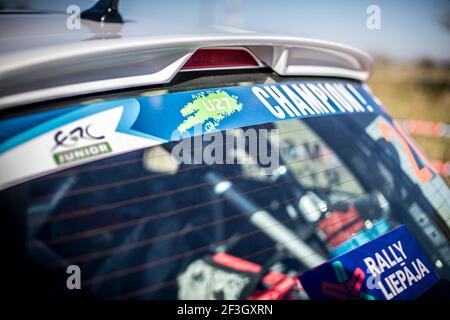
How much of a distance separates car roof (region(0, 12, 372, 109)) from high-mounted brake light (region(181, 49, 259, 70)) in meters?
0.04

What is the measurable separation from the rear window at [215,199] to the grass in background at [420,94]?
813cm

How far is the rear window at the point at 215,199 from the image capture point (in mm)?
1199

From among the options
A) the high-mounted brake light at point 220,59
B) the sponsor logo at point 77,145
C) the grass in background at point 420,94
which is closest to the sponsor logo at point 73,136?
the sponsor logo at point 77,145

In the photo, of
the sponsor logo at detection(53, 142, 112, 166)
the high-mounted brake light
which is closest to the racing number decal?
the high-mounted brake light

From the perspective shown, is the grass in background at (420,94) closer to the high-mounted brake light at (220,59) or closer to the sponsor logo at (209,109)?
the high-mounted brake light at (220,59)

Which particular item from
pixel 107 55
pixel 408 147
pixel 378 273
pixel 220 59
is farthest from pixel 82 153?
pixel 408 147

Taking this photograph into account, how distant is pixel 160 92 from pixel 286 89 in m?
0.49

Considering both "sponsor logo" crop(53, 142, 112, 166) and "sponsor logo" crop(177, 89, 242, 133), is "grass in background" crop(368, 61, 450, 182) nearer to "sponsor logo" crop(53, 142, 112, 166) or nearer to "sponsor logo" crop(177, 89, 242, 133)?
"sponsor logo" crop(177, 89, 242, 133)

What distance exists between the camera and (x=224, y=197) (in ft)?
4.67

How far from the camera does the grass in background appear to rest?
46.6ft

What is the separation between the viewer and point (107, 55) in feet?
4.38
